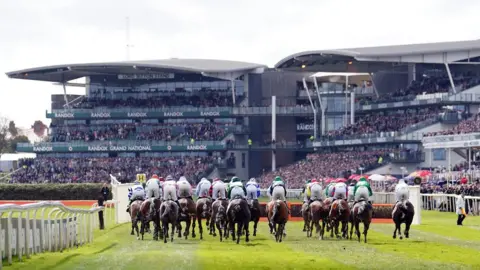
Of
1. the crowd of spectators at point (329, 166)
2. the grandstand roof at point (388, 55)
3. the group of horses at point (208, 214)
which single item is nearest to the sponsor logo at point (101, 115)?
the crowd of spectators at point (329, 166)

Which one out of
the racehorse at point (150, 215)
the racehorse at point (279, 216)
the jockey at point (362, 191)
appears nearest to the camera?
the racehorse at point (279, 216)

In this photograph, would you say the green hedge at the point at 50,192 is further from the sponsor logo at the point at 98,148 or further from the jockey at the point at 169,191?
the jockey at the point at 169,191

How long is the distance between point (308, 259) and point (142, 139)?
7601cm

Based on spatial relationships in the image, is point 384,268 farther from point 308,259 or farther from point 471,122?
point 471,122

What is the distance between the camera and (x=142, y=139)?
97.9 metres

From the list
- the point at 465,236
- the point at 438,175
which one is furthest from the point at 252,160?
the point at 465,236

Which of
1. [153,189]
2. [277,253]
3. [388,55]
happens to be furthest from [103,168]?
[277,253]

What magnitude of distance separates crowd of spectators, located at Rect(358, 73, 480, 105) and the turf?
4947 centimetres

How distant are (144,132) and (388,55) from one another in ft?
85.1

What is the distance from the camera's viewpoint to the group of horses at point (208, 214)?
30.3 m

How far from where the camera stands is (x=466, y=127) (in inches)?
2972

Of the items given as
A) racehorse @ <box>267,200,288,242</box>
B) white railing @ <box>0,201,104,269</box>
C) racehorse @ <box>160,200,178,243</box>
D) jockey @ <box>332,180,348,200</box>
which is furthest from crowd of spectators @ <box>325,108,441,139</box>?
white railing @ <box>0,201,104,269</box>

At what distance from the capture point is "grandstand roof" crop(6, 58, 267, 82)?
9425 cm

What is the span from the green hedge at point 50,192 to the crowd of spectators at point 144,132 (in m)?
25.8
